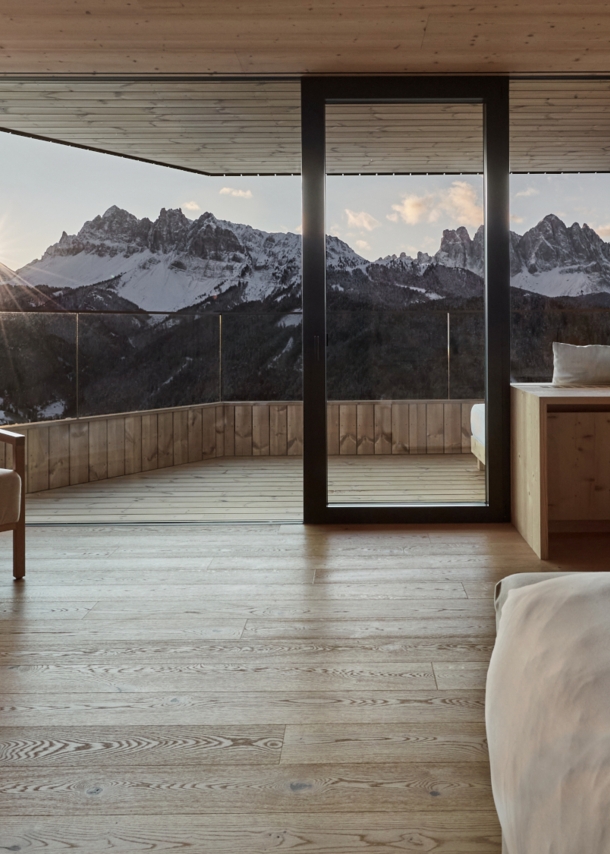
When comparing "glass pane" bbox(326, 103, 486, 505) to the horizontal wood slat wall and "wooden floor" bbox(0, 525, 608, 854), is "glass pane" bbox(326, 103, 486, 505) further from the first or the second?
"wooden floor" bbox(0, 525, 608, 854)

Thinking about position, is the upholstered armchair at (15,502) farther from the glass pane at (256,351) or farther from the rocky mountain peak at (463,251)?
the glass pane at (256,351)

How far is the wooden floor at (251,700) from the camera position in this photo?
1398 millimetres

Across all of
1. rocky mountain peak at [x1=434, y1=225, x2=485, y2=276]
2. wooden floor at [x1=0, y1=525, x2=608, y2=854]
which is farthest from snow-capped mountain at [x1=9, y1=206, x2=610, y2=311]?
wooden floor at [x1=0, y1=525, x2=608, y2=854]

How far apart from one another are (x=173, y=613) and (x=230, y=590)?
32cm

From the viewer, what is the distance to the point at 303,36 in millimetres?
3406

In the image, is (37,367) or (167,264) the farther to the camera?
(167,264)

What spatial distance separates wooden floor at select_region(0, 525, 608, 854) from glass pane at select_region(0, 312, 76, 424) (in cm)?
208

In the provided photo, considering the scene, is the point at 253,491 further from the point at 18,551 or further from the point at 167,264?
the point at 167,264

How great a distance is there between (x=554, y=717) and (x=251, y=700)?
3.87 feet

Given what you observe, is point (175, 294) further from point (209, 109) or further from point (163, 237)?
point (209, 109)

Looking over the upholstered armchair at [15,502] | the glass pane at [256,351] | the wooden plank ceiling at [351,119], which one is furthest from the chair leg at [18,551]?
the glass pane at [256,351]

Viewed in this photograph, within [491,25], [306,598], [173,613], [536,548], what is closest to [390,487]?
[536,548]

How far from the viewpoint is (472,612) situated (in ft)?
8.38

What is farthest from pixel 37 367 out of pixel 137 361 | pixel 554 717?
pixel 554 717
